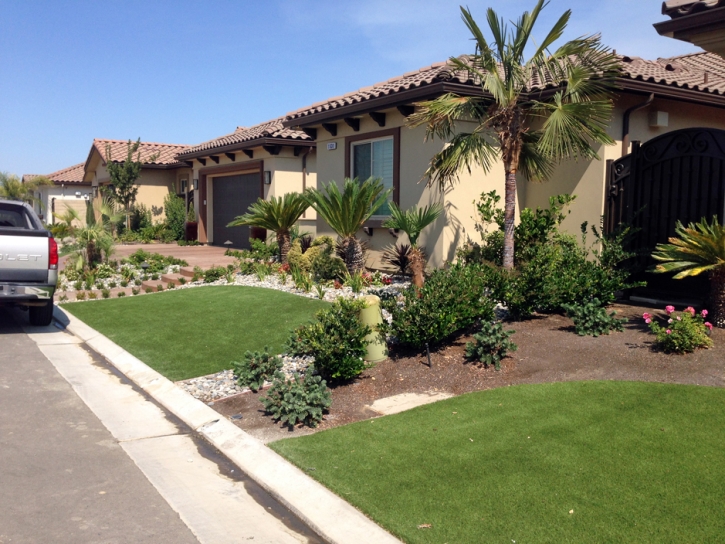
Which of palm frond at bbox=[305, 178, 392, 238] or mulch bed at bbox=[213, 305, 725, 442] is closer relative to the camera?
mulch bed at bbox=[213, 305, 725, 442]

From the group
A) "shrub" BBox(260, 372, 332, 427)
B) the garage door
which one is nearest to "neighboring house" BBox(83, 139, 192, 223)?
the garage door

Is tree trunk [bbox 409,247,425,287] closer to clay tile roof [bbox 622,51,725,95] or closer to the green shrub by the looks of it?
clay tile roof [bbox 622,51,725,95]

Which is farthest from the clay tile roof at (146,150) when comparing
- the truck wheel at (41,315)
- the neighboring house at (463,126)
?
the truck wheel at (41,315)

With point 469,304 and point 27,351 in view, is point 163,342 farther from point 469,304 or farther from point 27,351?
point 469,304

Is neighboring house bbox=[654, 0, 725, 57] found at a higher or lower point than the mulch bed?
higher

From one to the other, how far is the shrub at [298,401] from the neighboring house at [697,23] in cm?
479

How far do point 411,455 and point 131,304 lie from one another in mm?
8761

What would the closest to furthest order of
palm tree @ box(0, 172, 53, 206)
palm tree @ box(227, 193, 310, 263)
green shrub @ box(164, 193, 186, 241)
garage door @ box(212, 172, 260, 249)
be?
palm tree @ box(227, 193, 310, 263), garage door @ box(212, 172, 260, 249), green shrub @ box(164, 193, 186, 241), palm tree @ box(0, 172, 53, 206)

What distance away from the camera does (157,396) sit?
7.27 metres

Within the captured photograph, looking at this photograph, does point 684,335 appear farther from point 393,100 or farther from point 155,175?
point 155,175

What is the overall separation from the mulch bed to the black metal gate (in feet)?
6.91

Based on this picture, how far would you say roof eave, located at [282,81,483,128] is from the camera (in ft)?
36.8

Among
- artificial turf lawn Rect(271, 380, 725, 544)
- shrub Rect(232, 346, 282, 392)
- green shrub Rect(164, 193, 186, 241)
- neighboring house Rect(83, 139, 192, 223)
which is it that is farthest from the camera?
neighboring house Rect(83, 139, 192, 223)

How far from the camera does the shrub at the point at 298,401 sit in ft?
20.0
